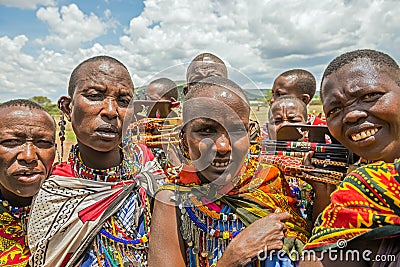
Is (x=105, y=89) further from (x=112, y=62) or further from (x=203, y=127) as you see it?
(x=203, y=127)

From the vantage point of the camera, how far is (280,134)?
2.23m

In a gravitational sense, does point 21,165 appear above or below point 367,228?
above

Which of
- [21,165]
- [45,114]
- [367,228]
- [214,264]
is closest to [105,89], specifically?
[45,114]

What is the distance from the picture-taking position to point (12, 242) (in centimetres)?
214

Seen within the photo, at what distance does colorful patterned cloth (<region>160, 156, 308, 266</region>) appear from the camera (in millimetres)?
1701

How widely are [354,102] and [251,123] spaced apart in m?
0.53

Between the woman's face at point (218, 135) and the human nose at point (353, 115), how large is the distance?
18.1 inches

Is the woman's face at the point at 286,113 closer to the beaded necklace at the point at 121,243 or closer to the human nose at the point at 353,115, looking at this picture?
the beaded necklace at the point at 121,243

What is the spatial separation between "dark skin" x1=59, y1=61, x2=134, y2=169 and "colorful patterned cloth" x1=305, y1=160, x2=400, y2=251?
1354mm

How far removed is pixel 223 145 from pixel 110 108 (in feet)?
2.68

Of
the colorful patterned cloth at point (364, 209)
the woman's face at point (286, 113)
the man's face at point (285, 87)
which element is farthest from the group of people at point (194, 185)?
the man's face at point (285, 87)

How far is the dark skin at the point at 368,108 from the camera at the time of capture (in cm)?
141

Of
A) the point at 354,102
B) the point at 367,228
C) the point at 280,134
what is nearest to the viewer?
the point at 367,228

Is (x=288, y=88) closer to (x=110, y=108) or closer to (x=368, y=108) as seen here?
(x=110, y=108)
